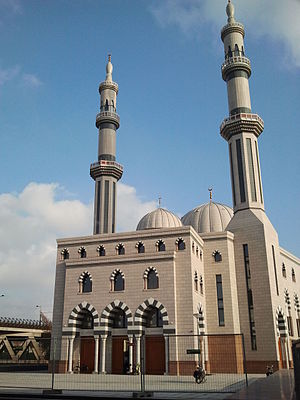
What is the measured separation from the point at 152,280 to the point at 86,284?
5.68m

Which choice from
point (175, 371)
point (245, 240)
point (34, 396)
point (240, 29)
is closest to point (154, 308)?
point (175, 371)

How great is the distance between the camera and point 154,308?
1233 inches

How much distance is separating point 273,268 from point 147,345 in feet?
42.1

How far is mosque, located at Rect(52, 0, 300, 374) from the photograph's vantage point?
99.1 feet

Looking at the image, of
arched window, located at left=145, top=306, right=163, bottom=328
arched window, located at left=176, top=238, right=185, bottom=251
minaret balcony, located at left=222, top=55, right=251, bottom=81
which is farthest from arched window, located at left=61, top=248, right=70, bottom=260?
minaret balcony, located at left=222, top=55, right=251, bottom=81

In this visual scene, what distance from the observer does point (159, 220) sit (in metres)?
42.1

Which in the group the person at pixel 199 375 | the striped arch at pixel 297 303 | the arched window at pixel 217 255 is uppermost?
the arched window at pixel 217 255

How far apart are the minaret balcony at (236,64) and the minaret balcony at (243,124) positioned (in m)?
5.42

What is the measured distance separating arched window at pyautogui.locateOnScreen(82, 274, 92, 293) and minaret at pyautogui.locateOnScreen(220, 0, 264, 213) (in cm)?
1468

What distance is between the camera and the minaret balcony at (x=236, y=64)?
40.4 m

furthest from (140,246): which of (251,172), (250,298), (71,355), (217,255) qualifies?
(251,172)

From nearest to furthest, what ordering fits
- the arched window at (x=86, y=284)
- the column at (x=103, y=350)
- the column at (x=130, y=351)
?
the column at (x=130, y=351) → the column at (x=103, y=350) → the arched window at (x=86, y=284)

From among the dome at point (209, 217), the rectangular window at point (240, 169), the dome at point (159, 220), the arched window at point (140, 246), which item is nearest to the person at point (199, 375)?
the arched window at point (140, 246)

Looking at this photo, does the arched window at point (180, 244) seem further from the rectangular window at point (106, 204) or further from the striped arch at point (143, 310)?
the rectangular window at point (106, 204)
